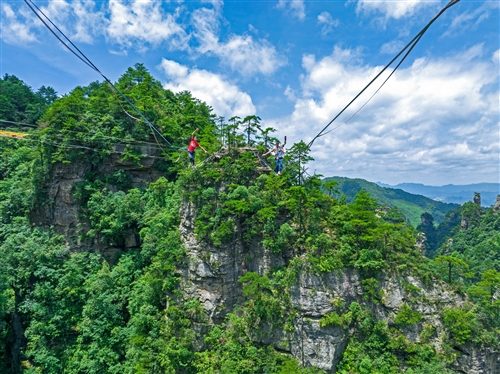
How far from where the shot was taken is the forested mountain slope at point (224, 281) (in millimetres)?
13633

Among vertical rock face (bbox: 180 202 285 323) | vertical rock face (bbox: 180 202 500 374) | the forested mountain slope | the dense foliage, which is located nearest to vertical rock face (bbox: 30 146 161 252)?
the forested mountain slope

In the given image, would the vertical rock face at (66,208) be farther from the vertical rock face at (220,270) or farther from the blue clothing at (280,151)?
the blue clothing at (280,151)

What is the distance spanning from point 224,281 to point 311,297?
16.7 ft

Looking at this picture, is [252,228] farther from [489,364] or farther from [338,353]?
[489,364]

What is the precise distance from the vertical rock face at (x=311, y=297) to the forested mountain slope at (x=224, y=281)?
61 millimetres

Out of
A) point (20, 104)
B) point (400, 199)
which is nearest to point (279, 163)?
point (20, 104)

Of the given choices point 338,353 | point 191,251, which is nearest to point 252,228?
point 191,251

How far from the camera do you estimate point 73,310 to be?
18.8 m

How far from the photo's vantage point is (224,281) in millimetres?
15703

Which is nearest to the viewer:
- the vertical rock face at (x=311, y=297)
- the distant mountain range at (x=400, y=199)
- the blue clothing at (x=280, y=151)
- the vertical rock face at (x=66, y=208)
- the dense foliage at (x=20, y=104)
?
the vertical rock face at (x=311, y=297)

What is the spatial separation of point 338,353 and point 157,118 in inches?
885

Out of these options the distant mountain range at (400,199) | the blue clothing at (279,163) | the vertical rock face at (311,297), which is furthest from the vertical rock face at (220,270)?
the distant mountain range at (400,199)

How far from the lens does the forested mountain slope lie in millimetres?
13633

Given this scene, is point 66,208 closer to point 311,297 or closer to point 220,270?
point 220,270
